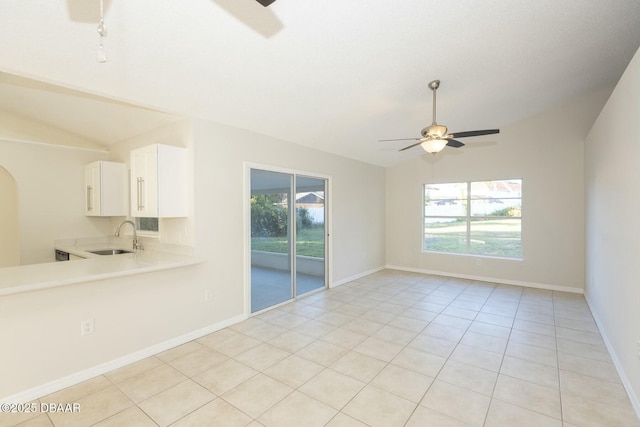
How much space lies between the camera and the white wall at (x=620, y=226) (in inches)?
85.9

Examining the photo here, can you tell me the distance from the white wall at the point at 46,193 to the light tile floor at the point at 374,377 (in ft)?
9.65

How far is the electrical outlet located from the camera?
252cm

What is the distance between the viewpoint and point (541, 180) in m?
5.23

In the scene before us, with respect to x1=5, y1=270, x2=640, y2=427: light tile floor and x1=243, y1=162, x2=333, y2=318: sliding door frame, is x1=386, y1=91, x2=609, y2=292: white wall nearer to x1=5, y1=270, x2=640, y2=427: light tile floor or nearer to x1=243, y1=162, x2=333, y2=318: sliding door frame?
x1=5, y1=270, x2=640, y2=427: light tile floor

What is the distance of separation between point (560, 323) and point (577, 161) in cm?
293

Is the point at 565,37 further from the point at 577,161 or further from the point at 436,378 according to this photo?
the point at 436,378

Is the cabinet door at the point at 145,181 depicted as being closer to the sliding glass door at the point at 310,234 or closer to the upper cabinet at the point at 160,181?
the upper cabinet at the point at 160,181

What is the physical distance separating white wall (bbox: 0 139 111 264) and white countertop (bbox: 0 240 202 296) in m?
1.43

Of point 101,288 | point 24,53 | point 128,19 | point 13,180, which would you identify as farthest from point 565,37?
point 13,180

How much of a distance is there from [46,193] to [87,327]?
9.54ft

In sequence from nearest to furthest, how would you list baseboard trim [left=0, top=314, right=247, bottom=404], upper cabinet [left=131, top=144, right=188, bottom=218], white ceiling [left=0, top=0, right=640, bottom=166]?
white ceiling [left=0, top=0, right=640, bottom=166] < baseboard trim [left=0, top=314, right=247, bottom=404] < upper cabinet [left=131, top=144, right=188, bottom=218]

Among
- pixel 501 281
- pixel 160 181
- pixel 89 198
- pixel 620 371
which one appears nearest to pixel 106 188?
pixel 89 198

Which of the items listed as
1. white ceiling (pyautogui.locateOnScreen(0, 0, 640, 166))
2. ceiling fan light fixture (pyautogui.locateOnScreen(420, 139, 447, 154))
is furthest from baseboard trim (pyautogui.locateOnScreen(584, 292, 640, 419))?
white ceiling (pyautogui.locateOnScreen(0, 0, 640, 166))

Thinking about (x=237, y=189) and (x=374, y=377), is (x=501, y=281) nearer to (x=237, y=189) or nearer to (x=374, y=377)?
(x=374, y=377)
